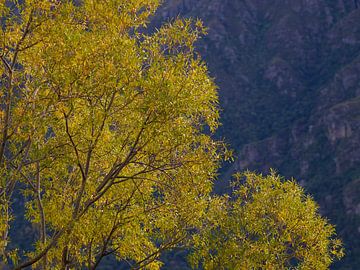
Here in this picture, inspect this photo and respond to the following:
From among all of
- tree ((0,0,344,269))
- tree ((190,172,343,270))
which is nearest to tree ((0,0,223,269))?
tree ((0,0,344,269))

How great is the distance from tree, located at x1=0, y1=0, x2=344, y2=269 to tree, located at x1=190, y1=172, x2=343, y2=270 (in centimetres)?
452

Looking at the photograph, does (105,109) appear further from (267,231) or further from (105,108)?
(267,231)

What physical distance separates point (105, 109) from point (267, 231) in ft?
46.0

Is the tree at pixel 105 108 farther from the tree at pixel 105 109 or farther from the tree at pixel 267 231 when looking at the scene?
the tree at pixel 267 231

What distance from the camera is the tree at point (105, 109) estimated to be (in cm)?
1527

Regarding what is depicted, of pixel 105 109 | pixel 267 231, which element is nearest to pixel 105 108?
pixel 105 109

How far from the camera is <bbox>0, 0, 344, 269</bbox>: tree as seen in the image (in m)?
15.3

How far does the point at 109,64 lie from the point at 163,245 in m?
7.51

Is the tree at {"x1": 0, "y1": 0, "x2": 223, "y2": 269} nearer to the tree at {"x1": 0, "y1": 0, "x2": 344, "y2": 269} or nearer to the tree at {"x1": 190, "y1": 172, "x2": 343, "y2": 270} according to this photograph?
the tree at {"x1": 0, "y1": 0, "x2": 344, "y2": 269}

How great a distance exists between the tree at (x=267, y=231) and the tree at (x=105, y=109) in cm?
452

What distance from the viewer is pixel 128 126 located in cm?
1748

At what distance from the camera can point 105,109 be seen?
15438 millimetres

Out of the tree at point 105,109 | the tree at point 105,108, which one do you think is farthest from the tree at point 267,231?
the tree at point 105,108

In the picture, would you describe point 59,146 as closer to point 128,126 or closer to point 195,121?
point 128,126
